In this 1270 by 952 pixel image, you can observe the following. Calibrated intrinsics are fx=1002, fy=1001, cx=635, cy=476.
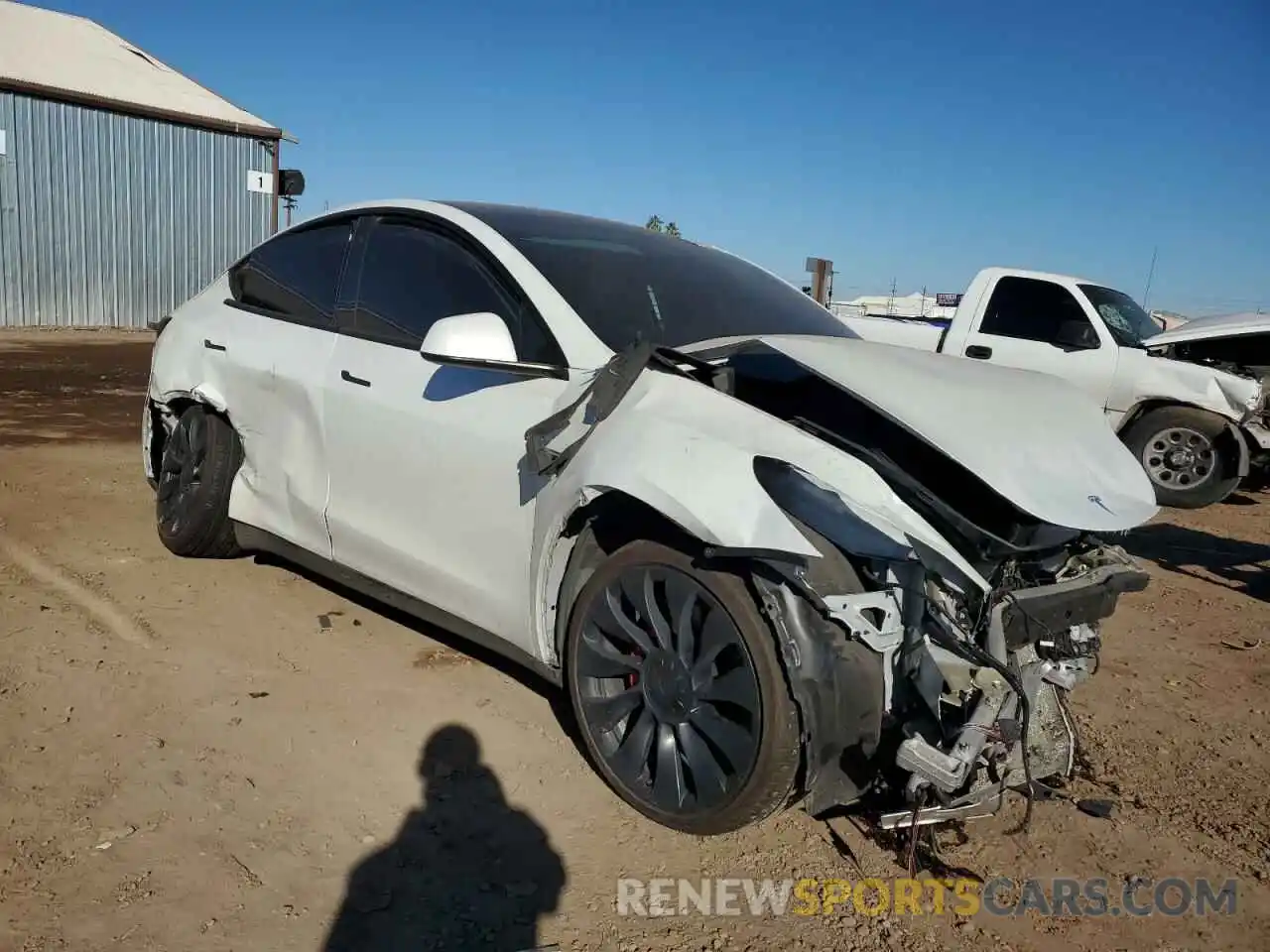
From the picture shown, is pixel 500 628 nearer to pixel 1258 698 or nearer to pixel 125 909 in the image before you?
pixel 125 909

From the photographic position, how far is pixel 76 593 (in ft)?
14.1

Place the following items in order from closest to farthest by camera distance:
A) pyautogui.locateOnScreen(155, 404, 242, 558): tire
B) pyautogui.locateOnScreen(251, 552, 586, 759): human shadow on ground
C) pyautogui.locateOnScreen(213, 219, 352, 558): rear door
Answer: pyautogui.locateOnScreen(251, 552, 586, 759): human shadow on ground < pyautogui.locateOnScreen(213, 219, 352, 558): rear door < pyautogui.locateOnScreen(155, 404, 242, 558): tire

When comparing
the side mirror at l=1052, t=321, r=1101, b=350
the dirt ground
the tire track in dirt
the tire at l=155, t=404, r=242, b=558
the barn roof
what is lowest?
the tire track in dirt

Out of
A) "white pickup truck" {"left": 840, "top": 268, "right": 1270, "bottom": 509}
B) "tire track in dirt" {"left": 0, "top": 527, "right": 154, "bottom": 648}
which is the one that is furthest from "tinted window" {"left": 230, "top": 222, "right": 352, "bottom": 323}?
"white pickup truck" {"left": 840, "top": 268, "right": 1270, "bottom": 509}

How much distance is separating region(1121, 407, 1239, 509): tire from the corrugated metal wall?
54.8 feet

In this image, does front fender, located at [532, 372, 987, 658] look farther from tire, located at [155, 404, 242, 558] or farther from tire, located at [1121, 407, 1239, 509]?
tire, located at [1121, 407, 1239, 509]

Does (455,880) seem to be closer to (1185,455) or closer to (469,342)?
(469,342)

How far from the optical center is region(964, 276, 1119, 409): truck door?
28.1ft

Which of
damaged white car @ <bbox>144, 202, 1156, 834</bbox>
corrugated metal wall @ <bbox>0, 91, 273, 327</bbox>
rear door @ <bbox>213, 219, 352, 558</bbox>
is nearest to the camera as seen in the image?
damaged white car @ <bbox>144, 202, 1156, 834</bbox>

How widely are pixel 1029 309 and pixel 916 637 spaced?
7.24 m

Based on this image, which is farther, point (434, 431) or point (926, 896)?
point (434, 431)

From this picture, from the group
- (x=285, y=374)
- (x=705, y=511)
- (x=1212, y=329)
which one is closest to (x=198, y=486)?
(x=285, y=374)

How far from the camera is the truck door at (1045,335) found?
858cm

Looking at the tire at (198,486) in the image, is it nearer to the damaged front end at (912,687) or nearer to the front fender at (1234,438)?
the damaged front end at (912,687)
